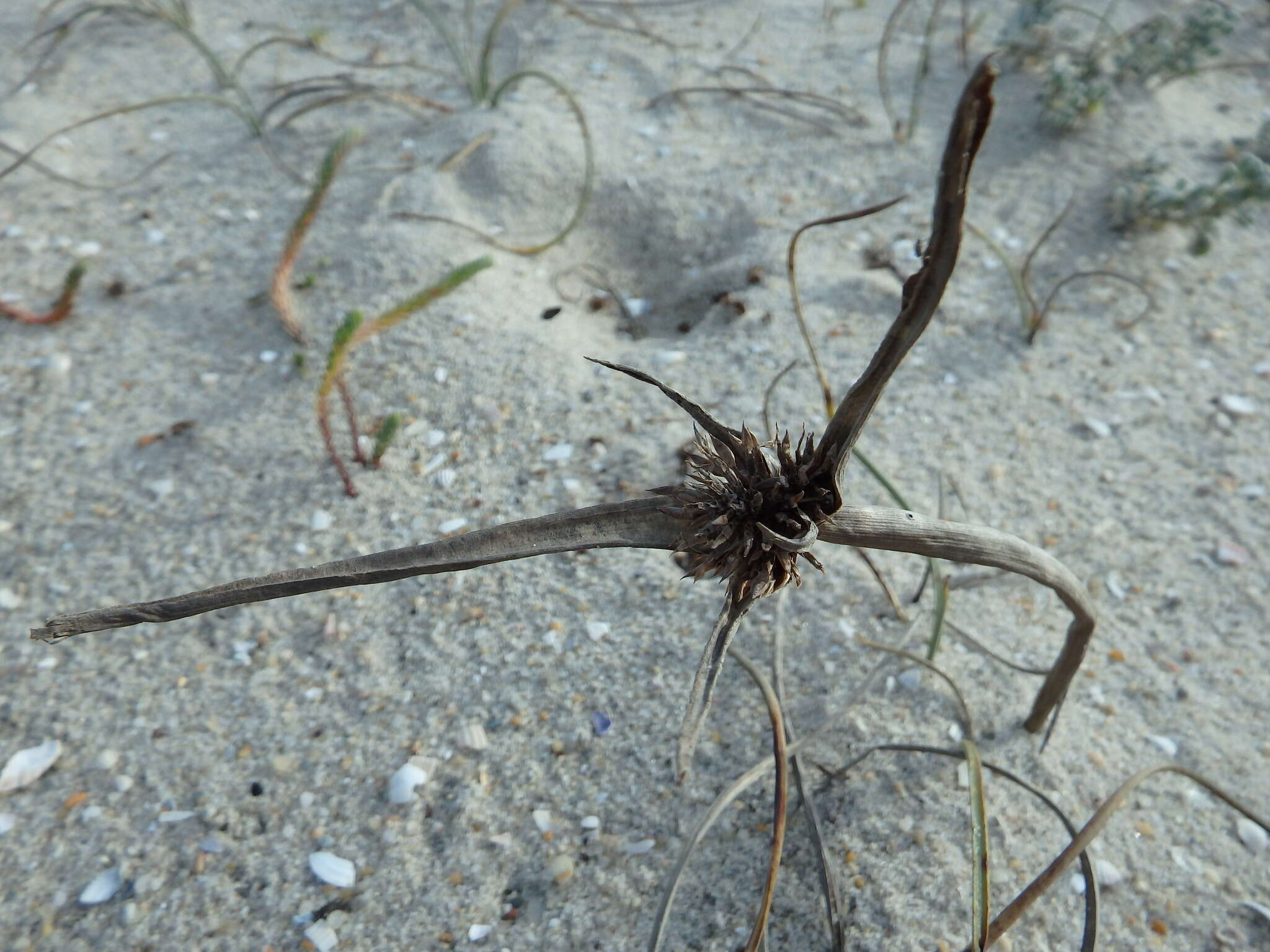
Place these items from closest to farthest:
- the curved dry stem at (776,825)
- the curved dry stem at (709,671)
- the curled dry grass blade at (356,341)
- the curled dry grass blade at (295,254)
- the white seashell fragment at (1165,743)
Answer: the curved dry stem at (709,671) → the curved dry stem at (776,825) → the white seashell fragment at (1165,743) → the curled dry grass blade at (356,341) → the curled dry grass blade at (295,254)

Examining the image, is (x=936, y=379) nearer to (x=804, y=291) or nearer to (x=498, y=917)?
(x=804, y=291)

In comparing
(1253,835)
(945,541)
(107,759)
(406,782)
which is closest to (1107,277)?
(1253,835)

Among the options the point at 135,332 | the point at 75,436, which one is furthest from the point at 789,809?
the point at 135,332

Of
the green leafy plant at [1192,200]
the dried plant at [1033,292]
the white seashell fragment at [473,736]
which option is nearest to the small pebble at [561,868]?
the white seashell fragment at [473,736]

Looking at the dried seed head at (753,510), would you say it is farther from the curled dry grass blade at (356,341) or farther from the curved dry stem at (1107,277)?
the curved dry stem at (1107,277)

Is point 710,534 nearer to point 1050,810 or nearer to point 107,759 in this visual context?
point 1050,810
